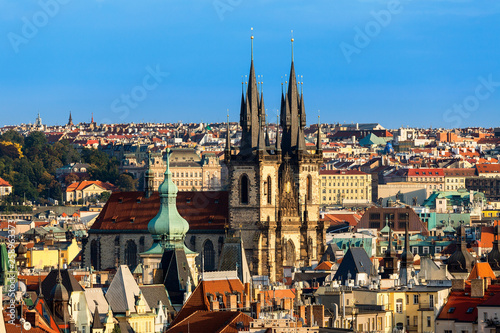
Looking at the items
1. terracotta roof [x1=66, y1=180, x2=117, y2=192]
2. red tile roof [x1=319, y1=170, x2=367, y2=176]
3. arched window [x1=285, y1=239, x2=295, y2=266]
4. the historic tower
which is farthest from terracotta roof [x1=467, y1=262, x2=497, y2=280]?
terracotta roof [x1=66, y1=180, x2=117, y2=192]

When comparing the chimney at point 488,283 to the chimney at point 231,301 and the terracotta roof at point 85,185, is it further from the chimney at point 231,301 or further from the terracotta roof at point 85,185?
the terracotta roof at point 85,185

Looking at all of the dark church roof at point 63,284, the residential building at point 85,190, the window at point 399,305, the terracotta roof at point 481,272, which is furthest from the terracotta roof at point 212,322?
the residential building at point 85,190

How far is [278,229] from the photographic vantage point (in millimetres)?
97875

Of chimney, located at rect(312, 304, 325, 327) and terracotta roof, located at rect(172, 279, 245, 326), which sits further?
terracotta roof, located at rect(172, 279, 245, 326)

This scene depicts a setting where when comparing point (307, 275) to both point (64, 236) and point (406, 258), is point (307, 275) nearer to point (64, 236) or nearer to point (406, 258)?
point (406, 258)

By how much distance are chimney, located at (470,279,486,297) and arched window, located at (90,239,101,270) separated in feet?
136

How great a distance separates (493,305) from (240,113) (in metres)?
42.4

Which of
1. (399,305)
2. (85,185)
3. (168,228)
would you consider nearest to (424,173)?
(85,185)

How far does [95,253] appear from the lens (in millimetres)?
103562

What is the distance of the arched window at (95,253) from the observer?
4043 inches

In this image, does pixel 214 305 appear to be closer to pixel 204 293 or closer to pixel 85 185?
pixel 204 293

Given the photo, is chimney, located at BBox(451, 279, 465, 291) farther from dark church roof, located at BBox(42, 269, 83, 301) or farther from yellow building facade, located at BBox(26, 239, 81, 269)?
yellow building facade, located at BBox(26, 239, 81, 269)

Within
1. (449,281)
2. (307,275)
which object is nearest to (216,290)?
(449,281)

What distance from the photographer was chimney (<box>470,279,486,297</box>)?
209ft
